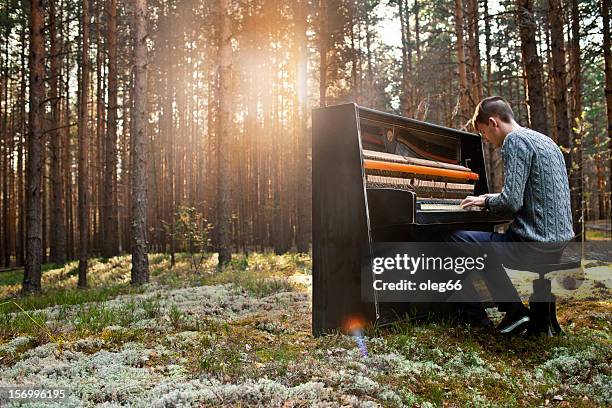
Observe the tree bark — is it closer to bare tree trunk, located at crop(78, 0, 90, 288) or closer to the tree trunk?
bare tree trunk, located at crop(78, 0, 90, 288)

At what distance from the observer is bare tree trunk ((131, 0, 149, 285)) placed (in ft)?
37.6

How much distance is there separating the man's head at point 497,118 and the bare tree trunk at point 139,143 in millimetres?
8861

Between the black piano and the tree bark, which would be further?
the tree bark

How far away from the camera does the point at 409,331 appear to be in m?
4.73

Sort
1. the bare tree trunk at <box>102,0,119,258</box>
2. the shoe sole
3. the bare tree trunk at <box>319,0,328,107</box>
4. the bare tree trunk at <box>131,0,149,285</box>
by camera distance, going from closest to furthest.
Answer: the shoe sole < the bare tree trunk at <box>131,0,149,285</box> < the bare tree trunk at <box>319,0,328,107</box> < the bare tree trunk at <box>102,0,119,258</box>

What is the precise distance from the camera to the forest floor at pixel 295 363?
327 cm

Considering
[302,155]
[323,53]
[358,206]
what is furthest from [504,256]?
[302,155]

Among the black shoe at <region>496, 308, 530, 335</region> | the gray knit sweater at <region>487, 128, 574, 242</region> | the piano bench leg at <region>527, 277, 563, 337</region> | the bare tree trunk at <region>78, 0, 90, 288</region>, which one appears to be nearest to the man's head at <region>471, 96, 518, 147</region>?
the gray knit sweater at <region>487, 128, 574, 242</region>

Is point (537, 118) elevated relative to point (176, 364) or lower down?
elevated

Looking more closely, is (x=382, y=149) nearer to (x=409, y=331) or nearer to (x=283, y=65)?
(x=409, y=331)

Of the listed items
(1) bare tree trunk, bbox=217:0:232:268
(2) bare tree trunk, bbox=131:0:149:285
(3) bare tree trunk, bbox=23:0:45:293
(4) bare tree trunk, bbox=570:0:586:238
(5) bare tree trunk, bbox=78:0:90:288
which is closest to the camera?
(3) bare tree trunk, bbox=23:0:45:293

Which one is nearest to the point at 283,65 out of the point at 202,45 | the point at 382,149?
the point at 202,45

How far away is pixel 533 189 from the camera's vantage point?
14.4ft

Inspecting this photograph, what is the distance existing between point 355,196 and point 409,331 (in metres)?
1.42
